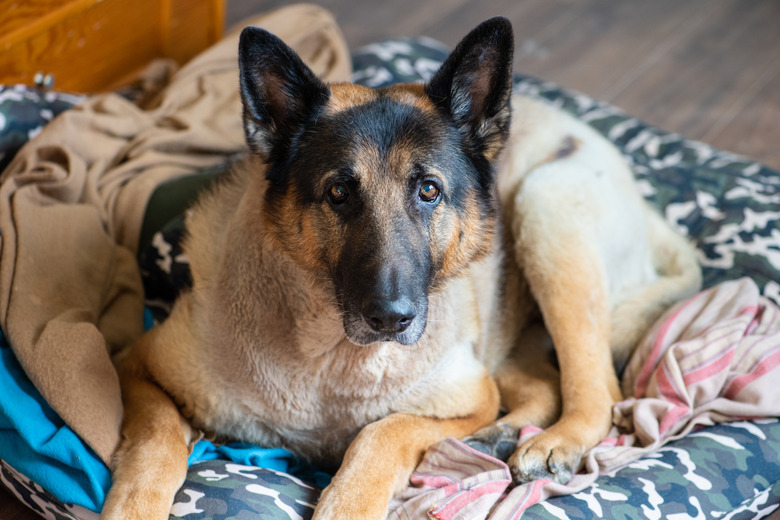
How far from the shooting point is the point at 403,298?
1.98 m

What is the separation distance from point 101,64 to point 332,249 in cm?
264

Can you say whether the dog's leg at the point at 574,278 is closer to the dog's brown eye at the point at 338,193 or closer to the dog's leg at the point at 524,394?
the dog's leg at the point at 524,394

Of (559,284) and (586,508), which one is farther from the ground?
(559,284)

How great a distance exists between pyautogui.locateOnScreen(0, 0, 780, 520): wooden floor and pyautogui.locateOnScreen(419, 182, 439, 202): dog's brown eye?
3.18m

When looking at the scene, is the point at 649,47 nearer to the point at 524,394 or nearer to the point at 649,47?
the point at 649,47

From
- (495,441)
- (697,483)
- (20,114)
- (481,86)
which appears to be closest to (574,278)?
(495,441)

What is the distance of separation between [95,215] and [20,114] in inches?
24.0

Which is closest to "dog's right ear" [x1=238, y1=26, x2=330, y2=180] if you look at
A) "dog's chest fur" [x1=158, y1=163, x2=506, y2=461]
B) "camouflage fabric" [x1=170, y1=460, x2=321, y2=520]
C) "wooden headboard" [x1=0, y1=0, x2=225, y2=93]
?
"dog's chest fur" [x1=158, y1=163, x2=506, y2=461]

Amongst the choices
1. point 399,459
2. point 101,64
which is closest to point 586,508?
point 399,459

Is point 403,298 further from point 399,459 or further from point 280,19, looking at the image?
point 280,19

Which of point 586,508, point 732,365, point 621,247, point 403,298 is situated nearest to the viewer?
point 403,298

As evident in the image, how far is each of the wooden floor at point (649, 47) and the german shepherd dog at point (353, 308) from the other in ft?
8.81

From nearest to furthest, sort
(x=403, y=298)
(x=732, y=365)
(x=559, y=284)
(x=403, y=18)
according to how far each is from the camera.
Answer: (x=403, y=298) → (x=732, y=365) → (x=559, y=284) → (x=403, y=18)

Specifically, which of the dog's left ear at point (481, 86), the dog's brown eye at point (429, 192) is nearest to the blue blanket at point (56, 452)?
the dog's brown eye at point (429, 192)
